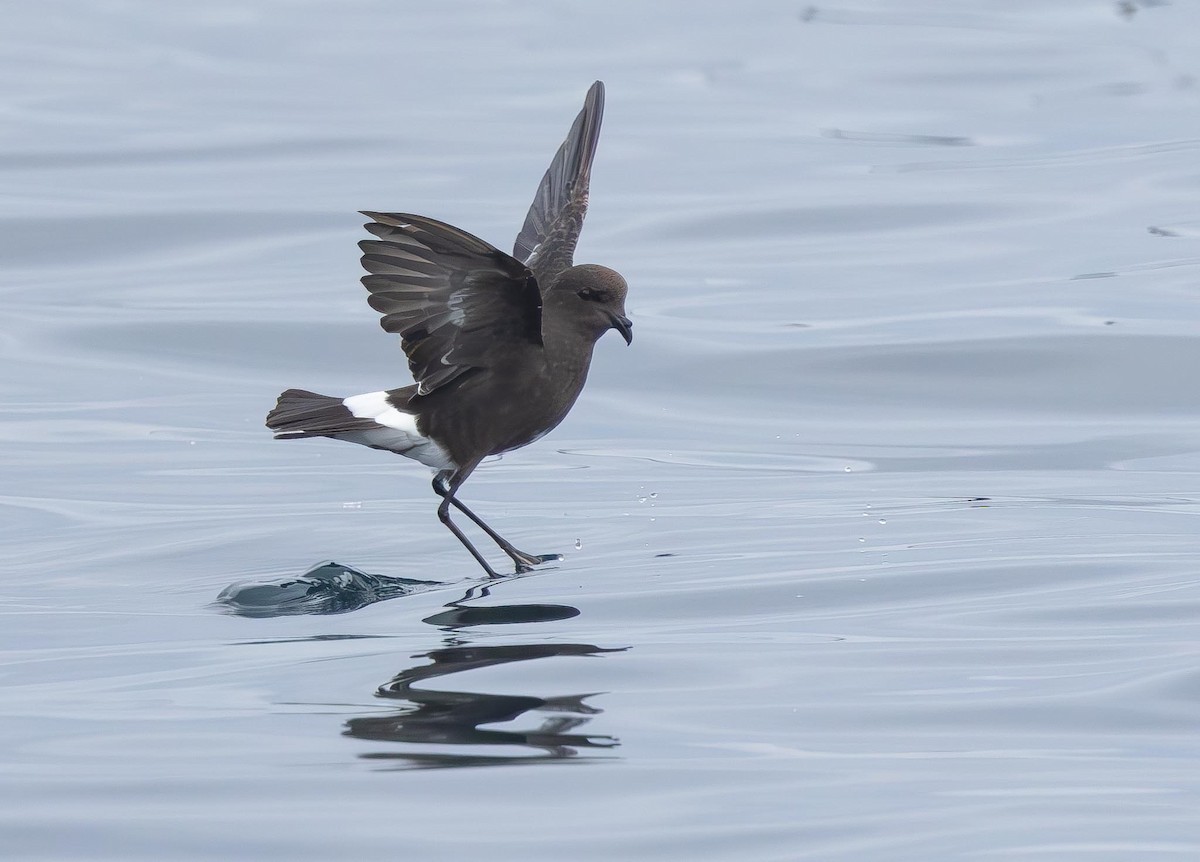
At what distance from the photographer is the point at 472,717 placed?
4.70 meters

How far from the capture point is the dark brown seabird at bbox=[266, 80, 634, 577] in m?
6.09

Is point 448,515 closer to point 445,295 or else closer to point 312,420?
point 312,420

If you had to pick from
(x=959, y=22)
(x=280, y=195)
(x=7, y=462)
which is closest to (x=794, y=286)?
(x=280, y=195)

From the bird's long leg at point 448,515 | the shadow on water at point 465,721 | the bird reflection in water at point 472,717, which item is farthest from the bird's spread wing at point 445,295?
the shadow on water at point 465,721

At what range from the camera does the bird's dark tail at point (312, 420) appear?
671 centimetres

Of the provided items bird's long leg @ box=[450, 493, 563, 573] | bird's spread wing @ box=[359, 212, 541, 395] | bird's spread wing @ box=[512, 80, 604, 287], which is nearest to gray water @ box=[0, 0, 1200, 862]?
bird's long leg @ box=[450, 493, 563, 573]

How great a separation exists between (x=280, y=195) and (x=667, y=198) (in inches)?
129

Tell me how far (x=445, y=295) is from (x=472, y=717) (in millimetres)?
1867

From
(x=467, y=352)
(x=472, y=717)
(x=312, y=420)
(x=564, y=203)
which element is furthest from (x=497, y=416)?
(x=472, y=717)

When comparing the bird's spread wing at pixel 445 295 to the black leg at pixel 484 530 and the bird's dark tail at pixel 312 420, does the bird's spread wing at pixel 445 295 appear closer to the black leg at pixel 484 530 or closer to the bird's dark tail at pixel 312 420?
the bird's dark tail at pixel 312 420

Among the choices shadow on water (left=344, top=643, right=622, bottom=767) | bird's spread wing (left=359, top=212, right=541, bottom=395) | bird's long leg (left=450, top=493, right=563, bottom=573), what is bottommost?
shadow on water (left=344, top=643, right=622, bottom=767)

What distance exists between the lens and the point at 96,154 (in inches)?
699

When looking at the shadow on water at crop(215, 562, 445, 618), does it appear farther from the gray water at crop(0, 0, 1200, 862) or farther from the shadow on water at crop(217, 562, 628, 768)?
the gray water at crop(0, 0, 1200, 862)

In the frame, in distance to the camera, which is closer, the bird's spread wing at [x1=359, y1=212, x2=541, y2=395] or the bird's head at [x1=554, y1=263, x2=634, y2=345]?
the bird's spread wing at [x1=359, y1=212, x2=541, y2=395]
